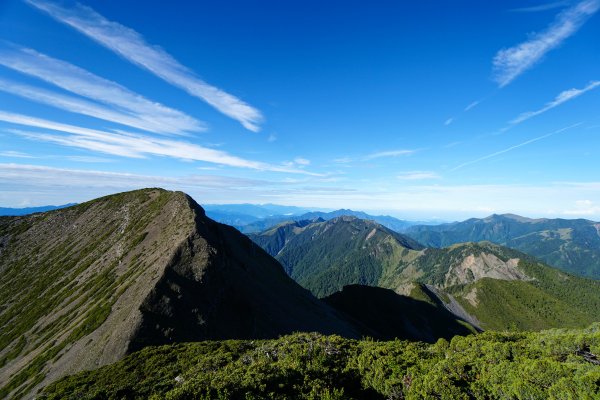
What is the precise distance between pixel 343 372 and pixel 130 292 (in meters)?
59.0

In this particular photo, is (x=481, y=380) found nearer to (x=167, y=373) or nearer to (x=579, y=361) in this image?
(x=579, y=361)

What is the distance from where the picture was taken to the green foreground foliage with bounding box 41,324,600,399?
30.1m

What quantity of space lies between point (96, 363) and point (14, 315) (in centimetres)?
6801

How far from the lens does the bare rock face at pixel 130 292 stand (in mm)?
60625

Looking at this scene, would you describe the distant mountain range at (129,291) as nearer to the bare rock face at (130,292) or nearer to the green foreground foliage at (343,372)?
the bare rock face at (130,292)

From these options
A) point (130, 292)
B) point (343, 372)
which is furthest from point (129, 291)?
point (343, 372)

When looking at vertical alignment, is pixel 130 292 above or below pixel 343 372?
below

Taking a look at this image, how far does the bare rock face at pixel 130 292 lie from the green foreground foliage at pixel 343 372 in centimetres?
1276

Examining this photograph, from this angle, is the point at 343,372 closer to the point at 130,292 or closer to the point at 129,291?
the point at 130,292

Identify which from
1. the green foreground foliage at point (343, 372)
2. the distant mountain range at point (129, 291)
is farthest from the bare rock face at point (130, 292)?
the green foreground foliage at point (343, 372)

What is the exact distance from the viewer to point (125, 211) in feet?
445

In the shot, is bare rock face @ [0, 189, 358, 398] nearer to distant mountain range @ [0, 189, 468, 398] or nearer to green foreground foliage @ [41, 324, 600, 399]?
distant mountain range @ [0, 189, 468, 398]

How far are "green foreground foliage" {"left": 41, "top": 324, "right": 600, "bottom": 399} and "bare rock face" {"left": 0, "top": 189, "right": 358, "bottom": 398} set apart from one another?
41.9ft

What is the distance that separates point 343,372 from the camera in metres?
36.4
